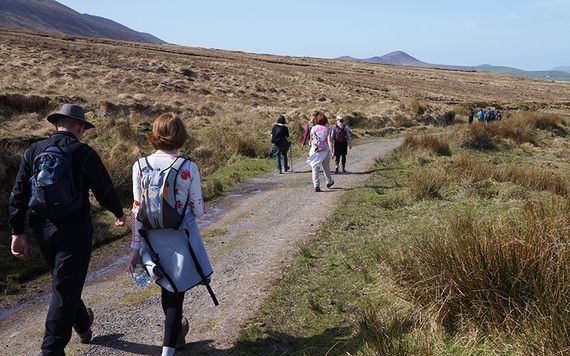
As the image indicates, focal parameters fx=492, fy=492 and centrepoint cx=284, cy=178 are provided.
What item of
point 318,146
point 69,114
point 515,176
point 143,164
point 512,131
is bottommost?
point 512,131

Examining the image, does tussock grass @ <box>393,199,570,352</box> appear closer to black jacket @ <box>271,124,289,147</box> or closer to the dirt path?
the dirt path

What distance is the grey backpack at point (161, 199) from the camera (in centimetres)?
347

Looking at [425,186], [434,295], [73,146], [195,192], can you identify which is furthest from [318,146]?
[73,146]

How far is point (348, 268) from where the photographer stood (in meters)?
5.97

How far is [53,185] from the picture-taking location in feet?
11.1

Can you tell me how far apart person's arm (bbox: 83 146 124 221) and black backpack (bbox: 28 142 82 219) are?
0.12m

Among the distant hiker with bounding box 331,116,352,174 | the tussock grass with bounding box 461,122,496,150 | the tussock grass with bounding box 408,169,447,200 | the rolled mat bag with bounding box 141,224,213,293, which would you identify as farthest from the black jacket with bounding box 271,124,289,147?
the tussock grass with bounding box 461,122,496,150

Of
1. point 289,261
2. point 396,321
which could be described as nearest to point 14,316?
point 289,261

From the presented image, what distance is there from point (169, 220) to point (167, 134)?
62 centimetres

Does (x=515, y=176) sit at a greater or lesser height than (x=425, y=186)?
lesser

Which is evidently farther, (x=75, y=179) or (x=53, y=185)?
(x=75, y=179)

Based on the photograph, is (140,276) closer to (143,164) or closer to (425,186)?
(143,164)

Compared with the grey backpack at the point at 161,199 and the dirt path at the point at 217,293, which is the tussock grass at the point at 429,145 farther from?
the grey backpack at the point at 161,199

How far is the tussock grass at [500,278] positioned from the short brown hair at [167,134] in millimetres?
2332
